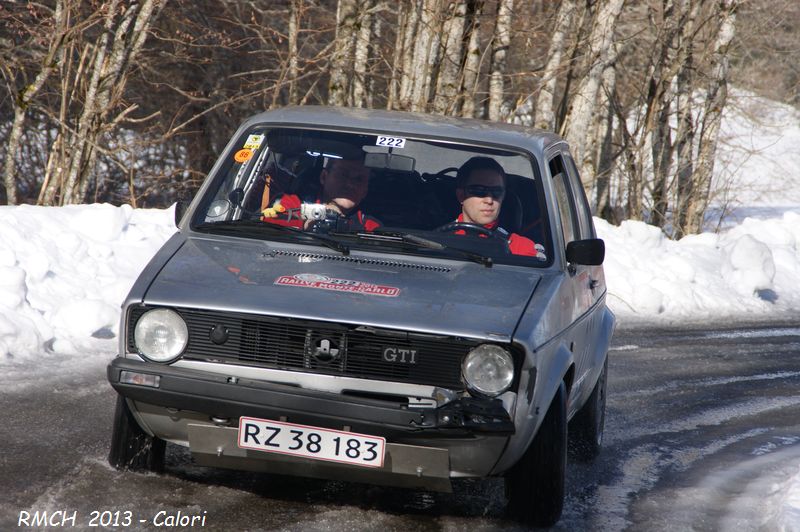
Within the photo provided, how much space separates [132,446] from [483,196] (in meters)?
2.09

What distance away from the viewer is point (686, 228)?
66.6ft

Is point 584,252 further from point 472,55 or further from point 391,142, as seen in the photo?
point 472,55

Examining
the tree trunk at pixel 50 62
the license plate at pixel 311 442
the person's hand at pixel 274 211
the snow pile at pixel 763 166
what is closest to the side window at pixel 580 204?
the person's hand at pixel 274 211

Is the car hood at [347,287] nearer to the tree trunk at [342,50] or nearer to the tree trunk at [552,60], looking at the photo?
the tree trunk at [342,50]

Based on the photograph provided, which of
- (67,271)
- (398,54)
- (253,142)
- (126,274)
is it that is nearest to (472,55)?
(398,54)

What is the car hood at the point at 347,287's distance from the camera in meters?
4.45

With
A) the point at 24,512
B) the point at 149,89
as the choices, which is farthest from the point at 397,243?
the point at 149,89

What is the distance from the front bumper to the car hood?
299 mm

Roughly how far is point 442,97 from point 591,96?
8.67 feet

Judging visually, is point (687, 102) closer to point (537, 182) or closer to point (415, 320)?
point (537, 182)

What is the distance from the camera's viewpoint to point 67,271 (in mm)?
9328

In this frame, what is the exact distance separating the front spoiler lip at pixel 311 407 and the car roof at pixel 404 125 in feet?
6.18

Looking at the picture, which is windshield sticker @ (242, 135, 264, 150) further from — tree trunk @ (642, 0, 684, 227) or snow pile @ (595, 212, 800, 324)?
tree trunk @ (642, 0, 684, 227)

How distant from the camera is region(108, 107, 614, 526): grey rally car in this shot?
14.4 feet
